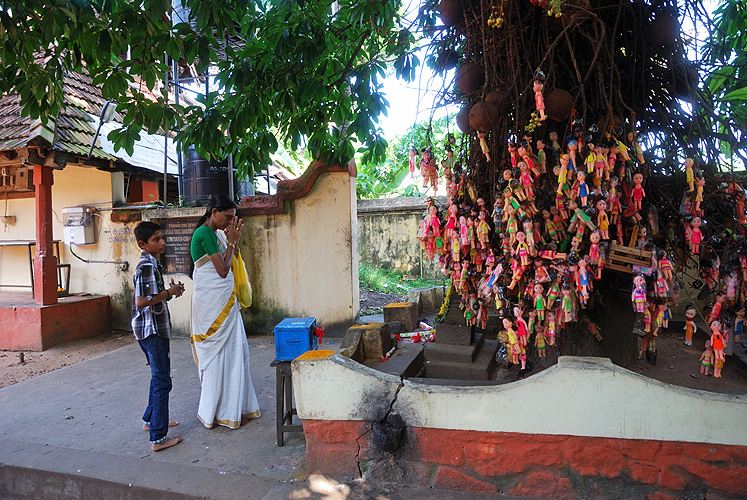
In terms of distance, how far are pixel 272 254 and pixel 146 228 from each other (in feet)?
11.2

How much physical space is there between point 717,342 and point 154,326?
11.1 feet

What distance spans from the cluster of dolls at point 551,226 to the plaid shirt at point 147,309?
6.88 ft

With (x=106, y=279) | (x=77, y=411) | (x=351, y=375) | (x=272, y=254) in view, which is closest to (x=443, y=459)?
(x=351, y=375)

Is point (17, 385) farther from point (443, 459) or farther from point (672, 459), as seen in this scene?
point (672, 459)

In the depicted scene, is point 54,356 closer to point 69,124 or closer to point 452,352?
point 69,124

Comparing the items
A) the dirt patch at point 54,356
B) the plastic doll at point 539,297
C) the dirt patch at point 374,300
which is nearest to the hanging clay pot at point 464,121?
the plastic doll at point 539,297

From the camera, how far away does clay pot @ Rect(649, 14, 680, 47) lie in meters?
2.68

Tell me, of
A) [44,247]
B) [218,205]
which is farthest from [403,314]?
[44,247]

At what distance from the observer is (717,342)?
2.38m

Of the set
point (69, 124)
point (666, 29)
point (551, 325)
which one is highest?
point (69, 124)

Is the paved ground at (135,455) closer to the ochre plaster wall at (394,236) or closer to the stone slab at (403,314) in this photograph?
the stone slab at (403,314)

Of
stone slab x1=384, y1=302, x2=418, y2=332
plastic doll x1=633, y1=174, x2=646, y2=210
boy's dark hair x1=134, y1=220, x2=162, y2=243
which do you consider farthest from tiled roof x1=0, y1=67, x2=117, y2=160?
plastic doll x1=633, y1=174, x2=646, y2=210

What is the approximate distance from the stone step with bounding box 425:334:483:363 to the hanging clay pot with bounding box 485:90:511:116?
1.75 metres

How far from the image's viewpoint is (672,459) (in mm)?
2295
